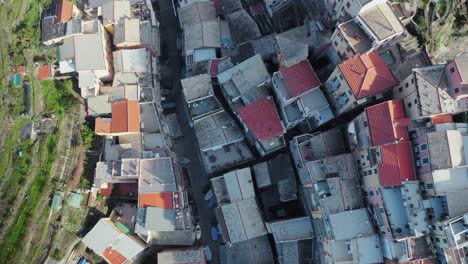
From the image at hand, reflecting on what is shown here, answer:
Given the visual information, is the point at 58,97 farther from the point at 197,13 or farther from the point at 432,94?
the point at 432,94

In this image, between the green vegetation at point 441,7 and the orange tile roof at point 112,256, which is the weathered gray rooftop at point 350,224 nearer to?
the green vegetation at point 441,7

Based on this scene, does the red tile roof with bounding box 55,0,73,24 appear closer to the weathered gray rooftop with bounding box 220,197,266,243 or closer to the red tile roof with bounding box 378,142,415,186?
the weathered gray rooftop with bounding box 220,197,266,243

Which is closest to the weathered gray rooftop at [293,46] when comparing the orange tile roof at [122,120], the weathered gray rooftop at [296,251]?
the orange tile roof at [122,120]

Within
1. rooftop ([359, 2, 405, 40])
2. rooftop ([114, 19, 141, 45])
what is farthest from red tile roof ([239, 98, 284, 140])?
rooftop ([114, 19, 141, 45])

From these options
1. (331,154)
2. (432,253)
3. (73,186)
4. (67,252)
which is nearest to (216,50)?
(331,154)

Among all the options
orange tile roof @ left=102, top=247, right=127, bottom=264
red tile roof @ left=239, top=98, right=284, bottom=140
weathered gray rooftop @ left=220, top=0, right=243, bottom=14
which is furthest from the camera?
weathered gray rooftop @ left=220, top=0, right=243, bottom=14

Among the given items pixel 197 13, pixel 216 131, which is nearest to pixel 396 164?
pixel 216 131
